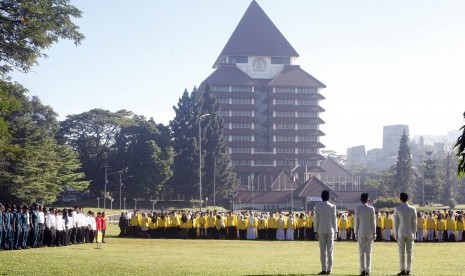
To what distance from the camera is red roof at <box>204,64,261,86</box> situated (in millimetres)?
141250

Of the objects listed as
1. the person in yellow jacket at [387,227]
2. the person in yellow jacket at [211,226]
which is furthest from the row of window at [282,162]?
the person in yellow jacket at [387,227]

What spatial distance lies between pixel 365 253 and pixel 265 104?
13791 cm

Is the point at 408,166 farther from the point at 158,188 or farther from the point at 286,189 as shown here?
the point at 158,188

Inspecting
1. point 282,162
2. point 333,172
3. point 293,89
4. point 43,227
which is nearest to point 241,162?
point 282,162

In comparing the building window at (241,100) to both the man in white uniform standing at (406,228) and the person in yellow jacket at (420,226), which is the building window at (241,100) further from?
the man in white uniform standing at (406,228)

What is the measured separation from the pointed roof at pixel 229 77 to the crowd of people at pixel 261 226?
9991cm

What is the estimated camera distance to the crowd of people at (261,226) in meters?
38.8

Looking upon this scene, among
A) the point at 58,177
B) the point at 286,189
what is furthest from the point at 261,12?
the point at 58,177

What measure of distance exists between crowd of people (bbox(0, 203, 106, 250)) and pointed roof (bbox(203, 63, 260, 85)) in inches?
4205

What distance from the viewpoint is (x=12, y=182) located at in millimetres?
62188

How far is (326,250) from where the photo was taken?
15.9 m

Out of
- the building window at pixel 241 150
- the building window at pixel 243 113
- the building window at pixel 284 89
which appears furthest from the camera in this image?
the building window at pixel 284 89

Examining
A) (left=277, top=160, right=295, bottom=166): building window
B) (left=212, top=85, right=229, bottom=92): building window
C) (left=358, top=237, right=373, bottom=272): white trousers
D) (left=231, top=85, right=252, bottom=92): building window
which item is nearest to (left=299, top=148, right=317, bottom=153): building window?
(left=277, top=160, right=295, bottom=166): building window

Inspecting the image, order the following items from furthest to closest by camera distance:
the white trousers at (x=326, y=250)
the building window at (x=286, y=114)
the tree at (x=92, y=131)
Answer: the building window at (x=286, y=114), the tree at (x=92, y=131), the white trousers at (x=326, y=250)
